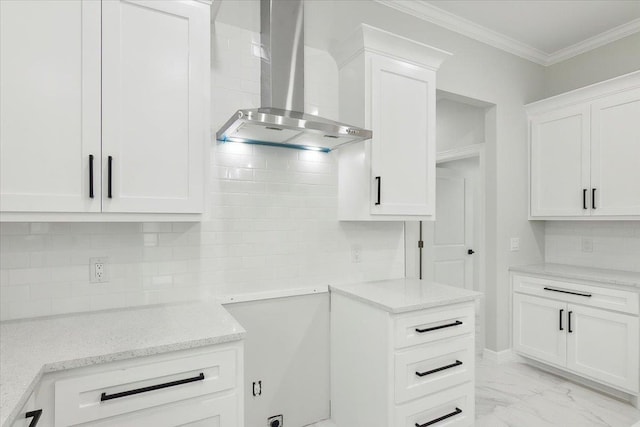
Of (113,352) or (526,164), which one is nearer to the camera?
(113,352)

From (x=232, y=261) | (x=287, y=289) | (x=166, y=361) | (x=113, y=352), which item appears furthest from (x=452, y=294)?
(x=113, y=352)

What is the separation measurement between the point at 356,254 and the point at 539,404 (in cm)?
178

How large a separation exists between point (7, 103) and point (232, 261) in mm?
1246

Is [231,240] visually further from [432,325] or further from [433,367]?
[433,367]

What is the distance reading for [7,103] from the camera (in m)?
1.34

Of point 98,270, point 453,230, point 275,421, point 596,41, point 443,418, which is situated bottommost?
point 275,421

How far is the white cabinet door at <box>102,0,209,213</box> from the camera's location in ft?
4.97

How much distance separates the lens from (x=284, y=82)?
2123mm

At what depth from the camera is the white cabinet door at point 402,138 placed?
226cm

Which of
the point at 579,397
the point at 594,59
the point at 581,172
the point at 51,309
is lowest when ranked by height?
the point at 579,397

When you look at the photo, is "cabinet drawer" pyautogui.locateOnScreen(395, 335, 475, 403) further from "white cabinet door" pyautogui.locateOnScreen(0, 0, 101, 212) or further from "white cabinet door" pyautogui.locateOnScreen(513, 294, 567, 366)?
"white cabinet door" pyautogui.locateOnScreen(0, 0, 101, 212)

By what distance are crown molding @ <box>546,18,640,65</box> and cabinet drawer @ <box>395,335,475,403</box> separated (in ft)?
10.3

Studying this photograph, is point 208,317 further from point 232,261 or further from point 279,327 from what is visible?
point 279,327

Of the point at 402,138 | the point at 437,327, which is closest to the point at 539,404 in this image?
the point at 437,327
